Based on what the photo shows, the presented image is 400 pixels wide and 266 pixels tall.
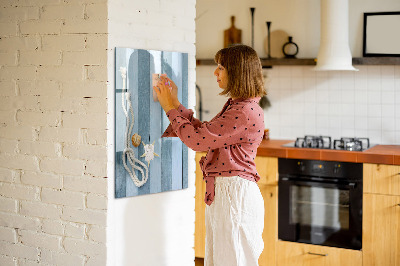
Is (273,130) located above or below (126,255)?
above

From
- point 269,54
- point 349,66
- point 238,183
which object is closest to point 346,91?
point 349,66

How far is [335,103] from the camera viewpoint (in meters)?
4.59

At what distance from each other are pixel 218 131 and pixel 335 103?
2204 mm

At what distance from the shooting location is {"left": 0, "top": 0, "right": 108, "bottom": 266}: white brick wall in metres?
2.78

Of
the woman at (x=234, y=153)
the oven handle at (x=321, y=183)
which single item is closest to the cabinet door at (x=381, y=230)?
the oven handle at (x=321, y=183)

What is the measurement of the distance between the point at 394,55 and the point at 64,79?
2.57m

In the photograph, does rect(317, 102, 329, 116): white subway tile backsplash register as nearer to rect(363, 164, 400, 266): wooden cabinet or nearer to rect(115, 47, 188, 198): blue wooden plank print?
rect(363, 164, 400, 266): wooden cabinet

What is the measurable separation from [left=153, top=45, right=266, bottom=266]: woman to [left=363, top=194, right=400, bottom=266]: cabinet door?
4.46 ft

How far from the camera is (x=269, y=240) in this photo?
4.25 meters

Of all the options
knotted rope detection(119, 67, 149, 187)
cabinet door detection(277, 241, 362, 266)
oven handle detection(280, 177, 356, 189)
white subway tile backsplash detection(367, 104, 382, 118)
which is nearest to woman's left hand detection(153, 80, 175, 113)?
knotted rope detection(119, 67, 149, 187)

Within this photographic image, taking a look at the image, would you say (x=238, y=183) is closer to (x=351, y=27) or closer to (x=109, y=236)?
(x=109, y=236)

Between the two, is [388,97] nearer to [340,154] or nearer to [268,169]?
[340,154]

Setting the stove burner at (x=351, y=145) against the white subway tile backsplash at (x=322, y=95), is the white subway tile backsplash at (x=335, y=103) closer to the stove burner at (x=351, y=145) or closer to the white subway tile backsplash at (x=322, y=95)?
the white subway tile backsplash at (x=322, y=95)

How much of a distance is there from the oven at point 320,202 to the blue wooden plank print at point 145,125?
1249 mm
